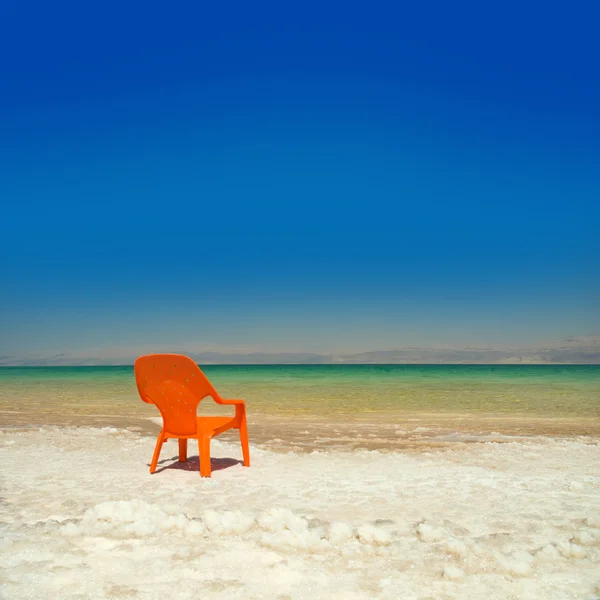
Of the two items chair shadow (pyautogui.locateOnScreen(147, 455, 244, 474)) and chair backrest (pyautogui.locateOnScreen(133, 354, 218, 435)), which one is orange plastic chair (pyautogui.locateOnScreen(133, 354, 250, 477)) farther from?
chair shadow (pyautogui.locateOnScreen(147, 455, 244, 474))

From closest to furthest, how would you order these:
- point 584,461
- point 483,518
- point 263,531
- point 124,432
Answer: point 263,531 < point 483,518 < point 584,461 < point 124,432

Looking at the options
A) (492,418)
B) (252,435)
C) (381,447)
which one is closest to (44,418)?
(252,435)

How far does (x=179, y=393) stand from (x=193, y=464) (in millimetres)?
1210

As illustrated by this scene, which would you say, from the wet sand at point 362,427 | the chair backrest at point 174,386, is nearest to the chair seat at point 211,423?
the chair backrest at point 174,386

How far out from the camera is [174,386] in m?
5.49

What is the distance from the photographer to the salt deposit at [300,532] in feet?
8.99

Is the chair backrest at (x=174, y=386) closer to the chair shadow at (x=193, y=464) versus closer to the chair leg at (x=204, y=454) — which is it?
the chair leg at (x=204, y=454)

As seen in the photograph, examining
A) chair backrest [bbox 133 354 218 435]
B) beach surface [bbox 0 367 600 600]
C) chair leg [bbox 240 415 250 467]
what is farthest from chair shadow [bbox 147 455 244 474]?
chair backrest [bbox 133 354 218 435]

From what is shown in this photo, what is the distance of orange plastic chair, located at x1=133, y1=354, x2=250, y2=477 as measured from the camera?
17.6 feet

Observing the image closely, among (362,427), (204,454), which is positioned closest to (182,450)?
(204,454)

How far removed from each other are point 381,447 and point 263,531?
194 inches

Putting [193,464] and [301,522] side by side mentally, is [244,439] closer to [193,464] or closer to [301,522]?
[193,464]

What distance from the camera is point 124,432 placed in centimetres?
925

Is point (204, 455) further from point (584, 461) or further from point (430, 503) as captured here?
point (584, 461)
